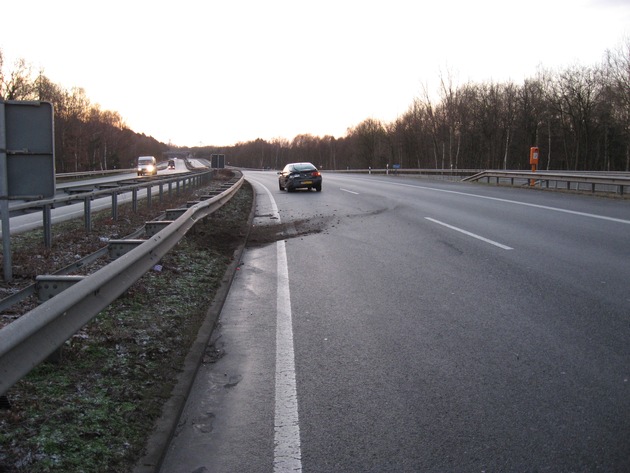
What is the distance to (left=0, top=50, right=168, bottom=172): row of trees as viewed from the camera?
59094 mm

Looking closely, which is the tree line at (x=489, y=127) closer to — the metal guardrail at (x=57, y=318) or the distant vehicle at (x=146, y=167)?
the distant vehicle at (x=146, y=167)

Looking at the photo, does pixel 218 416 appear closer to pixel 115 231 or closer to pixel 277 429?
pixel 277 429

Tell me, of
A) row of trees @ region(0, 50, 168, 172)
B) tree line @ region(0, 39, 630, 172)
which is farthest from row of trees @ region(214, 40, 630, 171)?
row of trees @ region(0, 50, 168, 172)

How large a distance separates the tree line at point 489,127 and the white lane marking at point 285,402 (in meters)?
51.3

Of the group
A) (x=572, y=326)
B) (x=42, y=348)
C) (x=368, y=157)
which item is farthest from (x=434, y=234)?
(x=368, y=157)

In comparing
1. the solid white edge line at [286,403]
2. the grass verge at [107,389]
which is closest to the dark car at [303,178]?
the grass verge at [107,389]

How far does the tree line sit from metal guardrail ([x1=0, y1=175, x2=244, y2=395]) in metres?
52.5

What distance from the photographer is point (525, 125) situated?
68312 mm

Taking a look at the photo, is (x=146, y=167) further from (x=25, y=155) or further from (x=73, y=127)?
(x=25, y=155)

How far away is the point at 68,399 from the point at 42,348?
2.31ft

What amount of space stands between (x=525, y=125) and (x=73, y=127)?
6351cm

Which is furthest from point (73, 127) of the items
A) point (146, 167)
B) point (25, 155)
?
point (25, 155)

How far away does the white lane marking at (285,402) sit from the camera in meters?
3.04

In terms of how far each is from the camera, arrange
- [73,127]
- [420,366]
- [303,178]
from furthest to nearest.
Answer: [73,127] → [303,178] → [420,366]
